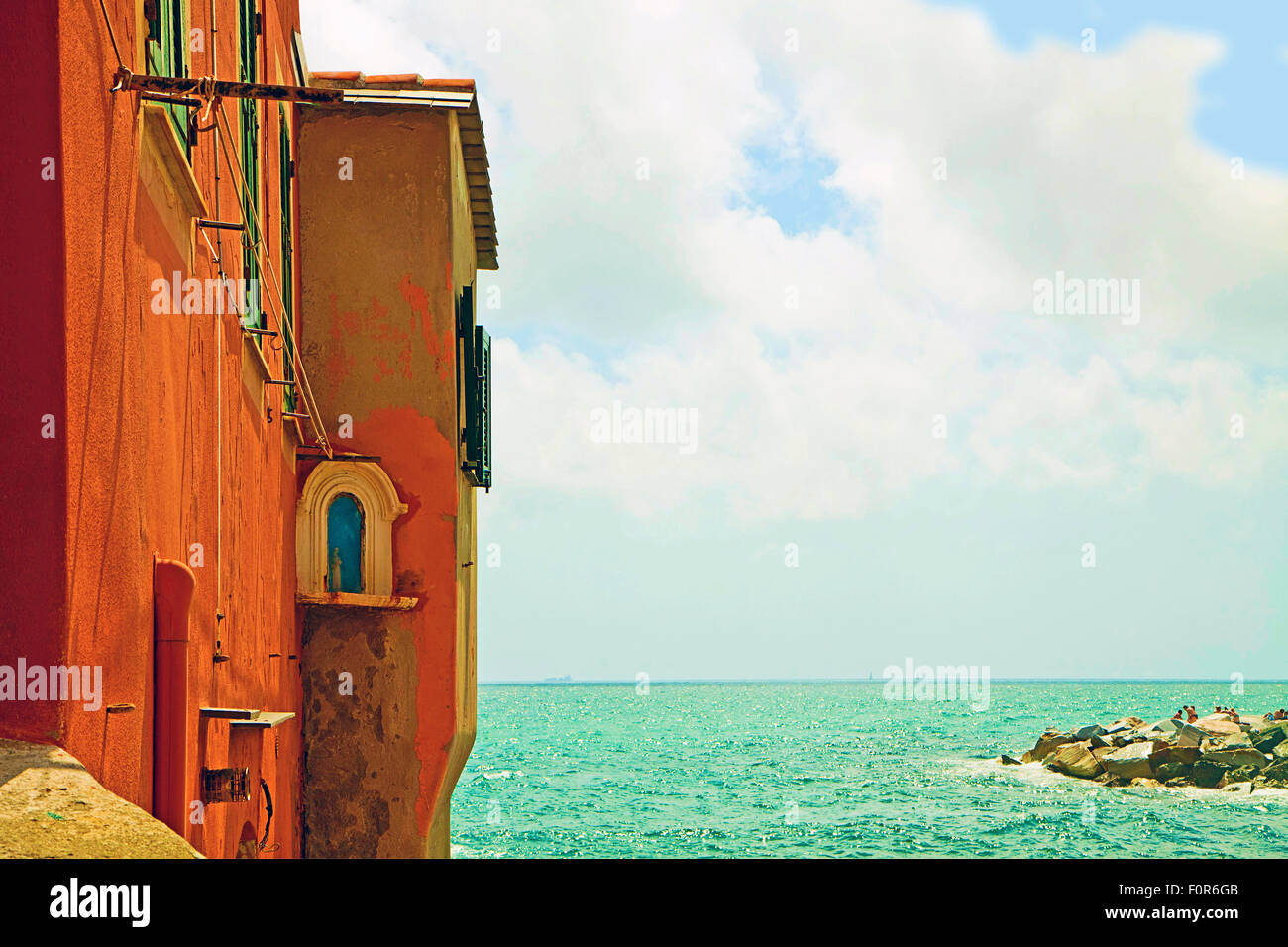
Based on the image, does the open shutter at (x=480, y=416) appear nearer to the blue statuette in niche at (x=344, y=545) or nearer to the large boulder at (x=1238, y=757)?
the blue statuette in niche at (x=344, y=545)

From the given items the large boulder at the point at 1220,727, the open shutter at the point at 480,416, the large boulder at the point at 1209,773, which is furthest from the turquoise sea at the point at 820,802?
the open shutter at the point at 480,416

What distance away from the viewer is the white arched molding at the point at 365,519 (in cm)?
1237

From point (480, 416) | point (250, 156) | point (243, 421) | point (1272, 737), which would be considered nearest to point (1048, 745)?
point (1272, 737)

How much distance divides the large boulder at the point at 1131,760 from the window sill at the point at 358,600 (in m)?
43.9

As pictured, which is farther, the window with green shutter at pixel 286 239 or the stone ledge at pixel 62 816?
the window with green shutter at pixel 286 239

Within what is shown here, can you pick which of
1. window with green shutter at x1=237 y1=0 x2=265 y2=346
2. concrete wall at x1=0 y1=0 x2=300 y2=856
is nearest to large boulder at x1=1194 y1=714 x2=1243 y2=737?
window with green shutter at x1=237 y1=0 x2=265 y2=346

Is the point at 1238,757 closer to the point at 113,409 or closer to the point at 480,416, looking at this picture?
the point at 480,416

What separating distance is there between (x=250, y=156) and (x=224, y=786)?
15.8 feet

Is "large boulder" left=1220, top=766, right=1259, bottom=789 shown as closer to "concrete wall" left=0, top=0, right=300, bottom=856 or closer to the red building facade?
the red building facade

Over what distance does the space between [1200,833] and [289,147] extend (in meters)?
38.3

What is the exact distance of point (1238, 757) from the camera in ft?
160
